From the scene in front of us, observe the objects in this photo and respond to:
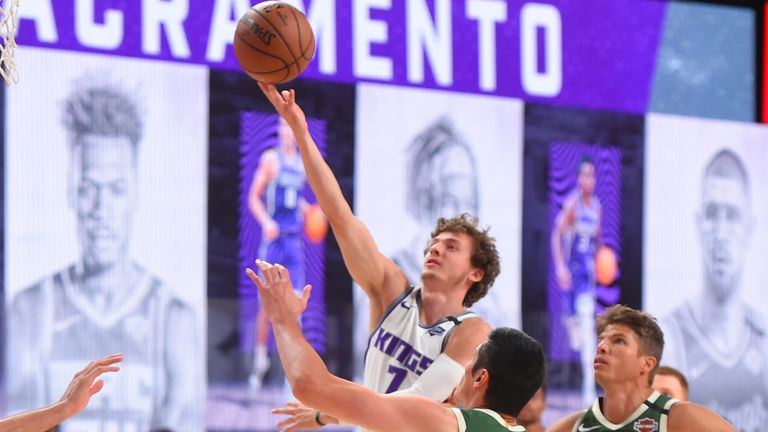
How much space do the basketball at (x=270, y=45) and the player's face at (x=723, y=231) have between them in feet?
20.5

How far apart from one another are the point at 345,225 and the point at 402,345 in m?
0.53

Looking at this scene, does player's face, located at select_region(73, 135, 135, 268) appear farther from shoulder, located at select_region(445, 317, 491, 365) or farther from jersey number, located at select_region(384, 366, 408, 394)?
shoulder, located at select_region(445, 317, 491, 365)

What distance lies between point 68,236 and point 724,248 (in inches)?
225

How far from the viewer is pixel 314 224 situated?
8.70m

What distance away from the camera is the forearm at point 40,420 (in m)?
3.83

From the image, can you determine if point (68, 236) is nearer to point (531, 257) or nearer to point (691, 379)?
point (531, 257)

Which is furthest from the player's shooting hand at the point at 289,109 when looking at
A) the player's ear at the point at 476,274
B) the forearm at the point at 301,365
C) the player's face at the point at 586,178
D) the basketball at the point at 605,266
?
the basketball at the point at 605,266

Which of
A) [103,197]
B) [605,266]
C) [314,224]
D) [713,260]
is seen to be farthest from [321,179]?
[713,260]

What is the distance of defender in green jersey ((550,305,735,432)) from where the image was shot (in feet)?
15.9

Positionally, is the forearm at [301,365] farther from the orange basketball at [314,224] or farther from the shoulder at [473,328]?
the orange basketball at [314,224]

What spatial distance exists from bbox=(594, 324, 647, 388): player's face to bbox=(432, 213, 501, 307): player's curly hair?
21.9 inches

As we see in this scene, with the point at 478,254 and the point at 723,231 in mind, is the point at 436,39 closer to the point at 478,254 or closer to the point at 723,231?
the point at 723,231

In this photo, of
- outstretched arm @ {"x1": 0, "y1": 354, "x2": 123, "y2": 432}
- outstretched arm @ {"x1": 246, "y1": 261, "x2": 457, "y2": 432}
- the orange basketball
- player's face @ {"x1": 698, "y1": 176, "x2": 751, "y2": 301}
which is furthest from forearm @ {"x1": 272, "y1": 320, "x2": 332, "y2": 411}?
player's face @ {"x1": 698, "y1": 176, "x2": 751, "y2": 301}

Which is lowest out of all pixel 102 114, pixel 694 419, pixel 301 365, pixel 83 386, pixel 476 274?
pixel 694 419
